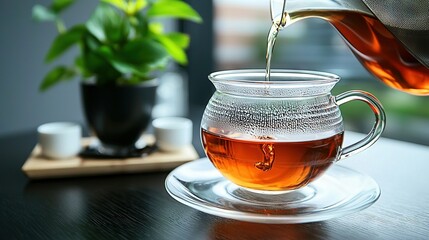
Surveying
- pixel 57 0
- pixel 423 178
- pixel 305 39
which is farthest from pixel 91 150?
pixel 305 39

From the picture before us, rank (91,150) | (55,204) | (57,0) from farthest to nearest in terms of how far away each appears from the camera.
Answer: (57,0), (91,150), (55,204)

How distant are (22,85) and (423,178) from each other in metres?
1.30

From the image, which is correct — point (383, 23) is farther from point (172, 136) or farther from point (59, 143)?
point (59, 143)

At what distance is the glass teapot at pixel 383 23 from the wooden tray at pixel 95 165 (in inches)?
13.0

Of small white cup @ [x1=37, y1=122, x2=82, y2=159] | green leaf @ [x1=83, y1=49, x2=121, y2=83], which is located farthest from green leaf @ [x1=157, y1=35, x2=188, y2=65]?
small white cup @ [x1=37, y1=122, x2=82, y2=159]

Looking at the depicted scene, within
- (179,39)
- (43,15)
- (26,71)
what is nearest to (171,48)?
(179,39)

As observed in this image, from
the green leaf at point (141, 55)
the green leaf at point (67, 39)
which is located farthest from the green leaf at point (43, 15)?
the green leaf at point (141, 55)

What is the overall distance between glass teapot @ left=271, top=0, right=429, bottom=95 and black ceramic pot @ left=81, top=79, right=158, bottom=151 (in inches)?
13.7

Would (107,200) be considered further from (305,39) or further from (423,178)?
(305,39)

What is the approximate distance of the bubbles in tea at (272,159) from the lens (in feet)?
1.94

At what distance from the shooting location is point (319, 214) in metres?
0.57

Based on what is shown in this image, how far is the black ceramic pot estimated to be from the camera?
2.93ft

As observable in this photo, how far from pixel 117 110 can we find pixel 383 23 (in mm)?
482

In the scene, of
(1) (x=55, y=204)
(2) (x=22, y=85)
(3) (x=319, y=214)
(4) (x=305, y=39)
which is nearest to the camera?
(3) (x=319, y=214)
